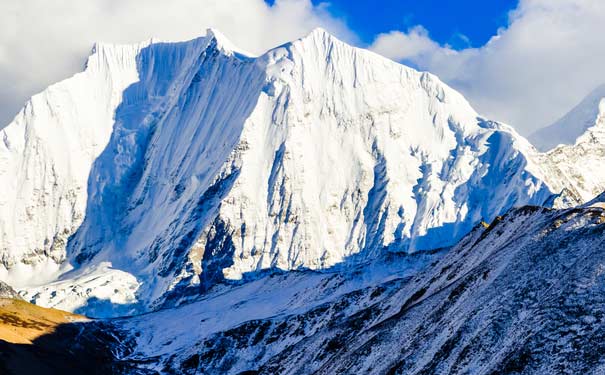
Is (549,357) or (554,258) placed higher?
(554,258)

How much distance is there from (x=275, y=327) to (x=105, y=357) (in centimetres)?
3726

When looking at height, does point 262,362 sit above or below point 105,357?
below

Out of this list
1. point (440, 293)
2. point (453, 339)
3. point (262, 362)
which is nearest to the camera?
point (453, 339)

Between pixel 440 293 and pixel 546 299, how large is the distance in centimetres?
3119

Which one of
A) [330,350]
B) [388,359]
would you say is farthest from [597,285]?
[330,350]

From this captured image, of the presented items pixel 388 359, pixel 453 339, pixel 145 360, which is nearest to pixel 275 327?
pixel 145 360

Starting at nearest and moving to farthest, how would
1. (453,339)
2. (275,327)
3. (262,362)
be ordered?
(453,339) < (262,362) < (275,327)

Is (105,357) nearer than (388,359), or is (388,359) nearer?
(388,359)

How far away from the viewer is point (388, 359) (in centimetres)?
11156

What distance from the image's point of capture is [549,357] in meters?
83.4

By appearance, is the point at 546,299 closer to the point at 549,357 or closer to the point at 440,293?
the point at 549,357

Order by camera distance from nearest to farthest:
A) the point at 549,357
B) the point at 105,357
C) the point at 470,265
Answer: the point at 549,357
the point at 470,265
the point at 105,357

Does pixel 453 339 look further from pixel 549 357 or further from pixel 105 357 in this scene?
pixel 105 357

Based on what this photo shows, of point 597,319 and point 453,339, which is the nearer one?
point 597,319
